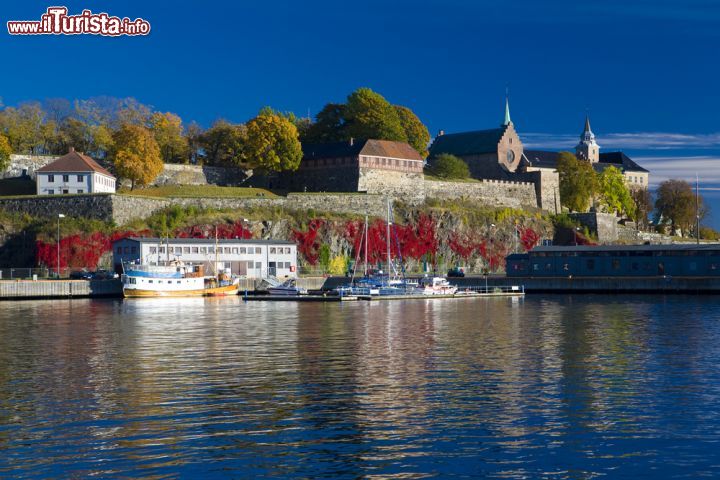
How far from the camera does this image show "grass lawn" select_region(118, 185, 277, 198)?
114250 mm

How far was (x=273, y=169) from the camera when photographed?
127438mm

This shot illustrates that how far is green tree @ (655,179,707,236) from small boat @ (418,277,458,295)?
3622 inches

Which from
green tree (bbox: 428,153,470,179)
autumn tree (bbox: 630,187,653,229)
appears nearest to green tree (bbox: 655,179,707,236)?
autumn tree (bbox: 630,187,653,229)

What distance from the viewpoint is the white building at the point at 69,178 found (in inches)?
4272

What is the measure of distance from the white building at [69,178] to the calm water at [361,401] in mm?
52656

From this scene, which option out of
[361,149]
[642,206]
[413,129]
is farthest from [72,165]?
[642,206]

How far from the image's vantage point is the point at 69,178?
357 ft

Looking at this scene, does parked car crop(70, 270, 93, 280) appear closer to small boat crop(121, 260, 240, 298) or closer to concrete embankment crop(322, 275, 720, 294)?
small boat crop(121, 260, 240, 298)

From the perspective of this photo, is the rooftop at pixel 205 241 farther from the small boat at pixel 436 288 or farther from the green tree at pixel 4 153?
the green tree at pixel 4 153

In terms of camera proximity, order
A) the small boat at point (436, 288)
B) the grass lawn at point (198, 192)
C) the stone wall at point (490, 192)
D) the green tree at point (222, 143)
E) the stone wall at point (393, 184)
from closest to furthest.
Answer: the small boat at point (436, 288), the grass lawn at point (198, 192), the stone wall at point (393, 184), the green tree at point (222, 143), the stone wall at point (490, 192)

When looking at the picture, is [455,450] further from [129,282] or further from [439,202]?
[439,202]

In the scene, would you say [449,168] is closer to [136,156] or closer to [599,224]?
[599,224]

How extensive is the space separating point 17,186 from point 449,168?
63.0 m

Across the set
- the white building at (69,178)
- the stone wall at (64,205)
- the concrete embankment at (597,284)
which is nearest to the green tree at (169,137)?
the white building at (69,178)
